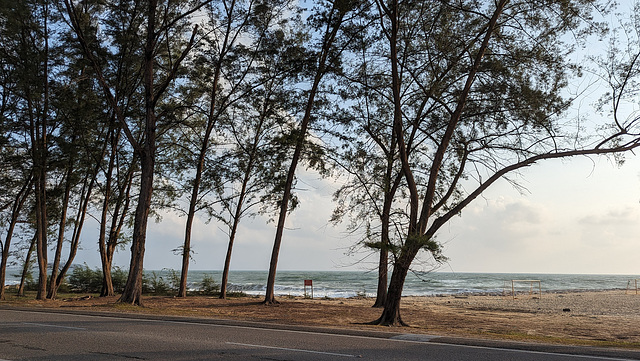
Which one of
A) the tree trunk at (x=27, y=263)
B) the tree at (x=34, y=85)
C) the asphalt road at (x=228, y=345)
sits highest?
the tree at (x=34, y=85)

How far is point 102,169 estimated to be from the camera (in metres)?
28.6

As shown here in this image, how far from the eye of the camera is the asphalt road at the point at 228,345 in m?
8.27

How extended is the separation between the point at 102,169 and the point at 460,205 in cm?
2056

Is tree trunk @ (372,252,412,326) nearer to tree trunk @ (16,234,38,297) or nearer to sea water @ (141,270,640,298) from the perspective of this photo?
sea water @ (141,270,640,298)

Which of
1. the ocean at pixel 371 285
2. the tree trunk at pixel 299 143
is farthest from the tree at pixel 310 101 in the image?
the ocean at pixel 371 285

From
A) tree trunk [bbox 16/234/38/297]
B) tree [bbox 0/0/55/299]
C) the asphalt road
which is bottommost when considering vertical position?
the asphalt road

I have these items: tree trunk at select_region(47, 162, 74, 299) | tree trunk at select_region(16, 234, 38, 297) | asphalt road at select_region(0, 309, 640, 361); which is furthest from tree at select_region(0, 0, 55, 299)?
asphalt road at select_region(0, 309, 640, 361)

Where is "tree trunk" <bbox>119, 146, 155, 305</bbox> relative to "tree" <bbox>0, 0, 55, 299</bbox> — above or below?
below

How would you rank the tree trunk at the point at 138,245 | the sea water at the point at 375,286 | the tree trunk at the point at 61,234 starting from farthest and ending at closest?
A: the sea water at the point at 375,286 → the tree trunk at the point at 61,234 → the tree trunk at the point at 138,245

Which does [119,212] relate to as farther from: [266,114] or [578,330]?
[578,330]

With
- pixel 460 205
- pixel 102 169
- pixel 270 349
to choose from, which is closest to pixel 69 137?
pixel 102 169

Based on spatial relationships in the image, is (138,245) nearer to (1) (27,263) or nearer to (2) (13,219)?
(2) (13,219)

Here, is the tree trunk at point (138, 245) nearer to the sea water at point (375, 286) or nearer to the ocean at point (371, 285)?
the ocean at point (371, 285)

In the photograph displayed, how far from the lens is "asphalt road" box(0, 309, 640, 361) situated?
827 centimetres
